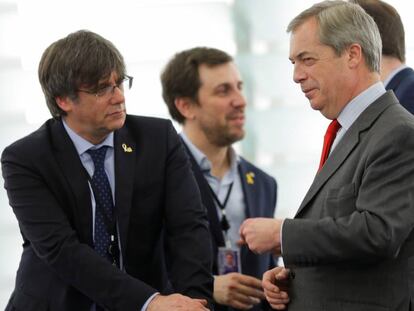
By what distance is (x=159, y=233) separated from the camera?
11.5ft

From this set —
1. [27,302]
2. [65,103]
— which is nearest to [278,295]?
[27,302]

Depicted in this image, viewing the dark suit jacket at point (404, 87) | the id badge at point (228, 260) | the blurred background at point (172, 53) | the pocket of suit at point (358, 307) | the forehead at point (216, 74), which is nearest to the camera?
the pocket of suit at point (358, 307)

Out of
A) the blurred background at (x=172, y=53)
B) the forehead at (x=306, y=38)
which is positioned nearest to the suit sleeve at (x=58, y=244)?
the forehead at (x=306, y=38)

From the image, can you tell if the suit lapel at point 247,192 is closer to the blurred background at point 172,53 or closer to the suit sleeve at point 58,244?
the suit sleeve at point 58,244

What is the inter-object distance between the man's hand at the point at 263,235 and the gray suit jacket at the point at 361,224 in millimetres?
41

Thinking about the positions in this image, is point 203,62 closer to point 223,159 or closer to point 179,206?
point 223,159

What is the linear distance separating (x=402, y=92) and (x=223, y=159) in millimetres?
1180

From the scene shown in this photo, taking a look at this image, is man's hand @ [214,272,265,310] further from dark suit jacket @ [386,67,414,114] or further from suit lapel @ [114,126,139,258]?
dark suit jacket @ [386,67,414,114]

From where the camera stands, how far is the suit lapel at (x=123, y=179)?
3.32m

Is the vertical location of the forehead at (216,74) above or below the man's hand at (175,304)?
above

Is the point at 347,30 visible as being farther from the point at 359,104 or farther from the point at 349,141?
the point at 349,141

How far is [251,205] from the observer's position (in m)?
4.36

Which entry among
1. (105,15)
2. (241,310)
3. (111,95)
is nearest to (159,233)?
(111,95)

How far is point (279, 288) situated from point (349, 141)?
56 cm
